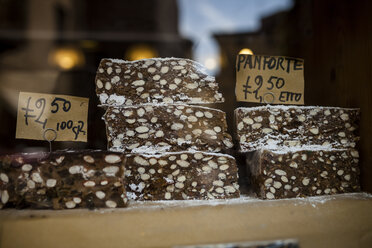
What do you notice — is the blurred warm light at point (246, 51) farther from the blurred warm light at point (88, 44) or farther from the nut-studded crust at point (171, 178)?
the blurred warm light at point (88, 44)

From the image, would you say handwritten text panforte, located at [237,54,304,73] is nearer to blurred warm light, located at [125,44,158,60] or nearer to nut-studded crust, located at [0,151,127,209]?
nut-studded crust, located at [0,151,127,209]

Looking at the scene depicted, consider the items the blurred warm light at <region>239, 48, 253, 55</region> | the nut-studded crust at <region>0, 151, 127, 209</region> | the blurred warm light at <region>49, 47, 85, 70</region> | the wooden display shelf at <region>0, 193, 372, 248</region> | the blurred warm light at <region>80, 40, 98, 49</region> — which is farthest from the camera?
the blurred warm light at <region>80, 40, 98, 49</region>

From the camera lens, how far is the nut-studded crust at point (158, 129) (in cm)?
128

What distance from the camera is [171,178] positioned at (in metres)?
1.24

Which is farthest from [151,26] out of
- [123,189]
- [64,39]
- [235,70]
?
[123,189]

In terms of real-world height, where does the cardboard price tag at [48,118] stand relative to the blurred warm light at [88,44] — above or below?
below

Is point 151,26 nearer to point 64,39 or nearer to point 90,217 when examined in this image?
point 64,39

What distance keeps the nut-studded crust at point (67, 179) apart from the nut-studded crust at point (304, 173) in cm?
59

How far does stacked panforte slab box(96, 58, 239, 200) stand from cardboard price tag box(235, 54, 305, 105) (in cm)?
16

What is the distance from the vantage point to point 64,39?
3148mm

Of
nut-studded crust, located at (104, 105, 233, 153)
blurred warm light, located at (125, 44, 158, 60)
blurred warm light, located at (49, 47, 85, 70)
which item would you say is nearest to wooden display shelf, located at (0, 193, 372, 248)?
nut-studded crust, located at (104, 105, 233, 153)

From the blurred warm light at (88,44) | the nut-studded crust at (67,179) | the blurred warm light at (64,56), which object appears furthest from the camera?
the blurred warm light at (88,44)

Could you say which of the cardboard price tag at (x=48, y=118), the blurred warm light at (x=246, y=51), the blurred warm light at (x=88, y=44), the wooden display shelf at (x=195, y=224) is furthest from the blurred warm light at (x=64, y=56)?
the wooden display shelf at (x=195, y=224)

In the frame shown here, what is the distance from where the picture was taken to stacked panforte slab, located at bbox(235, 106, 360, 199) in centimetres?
124
